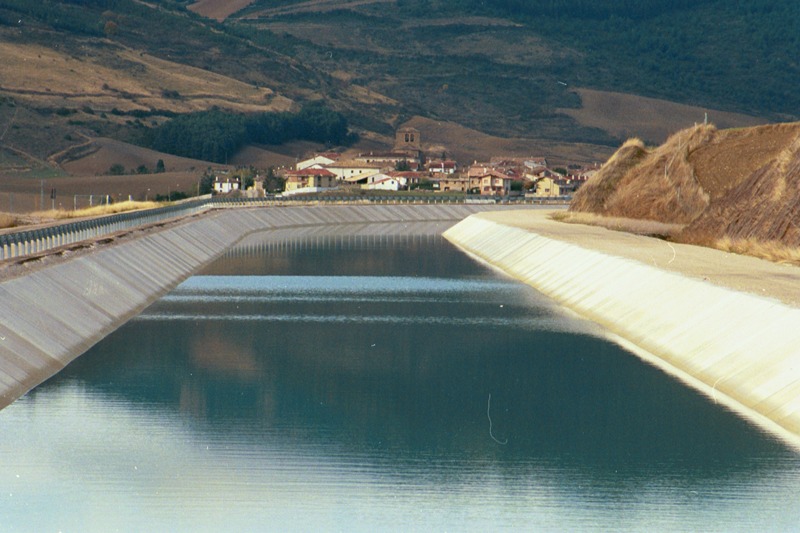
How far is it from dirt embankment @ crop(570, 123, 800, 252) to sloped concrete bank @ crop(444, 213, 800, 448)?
257 centimetres

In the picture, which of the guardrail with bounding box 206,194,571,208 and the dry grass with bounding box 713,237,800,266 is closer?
the dry grass with bounding box 713,237,800,266

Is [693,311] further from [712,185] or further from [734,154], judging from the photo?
[734,154]

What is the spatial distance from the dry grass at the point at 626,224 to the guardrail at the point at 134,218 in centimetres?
3147

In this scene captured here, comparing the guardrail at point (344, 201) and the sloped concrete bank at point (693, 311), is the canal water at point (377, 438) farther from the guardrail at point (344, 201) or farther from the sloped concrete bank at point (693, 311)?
the guardrail at point (344, 201)

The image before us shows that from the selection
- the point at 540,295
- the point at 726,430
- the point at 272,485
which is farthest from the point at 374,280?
the point at 272,485

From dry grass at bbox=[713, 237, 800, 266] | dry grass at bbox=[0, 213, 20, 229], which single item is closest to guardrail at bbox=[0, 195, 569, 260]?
dry grass at bbox=[0, 213, 20, 229]

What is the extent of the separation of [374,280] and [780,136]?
3236cm

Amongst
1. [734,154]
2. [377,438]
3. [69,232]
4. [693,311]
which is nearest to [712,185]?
[734,154]

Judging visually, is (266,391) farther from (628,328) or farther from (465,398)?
(628,328)

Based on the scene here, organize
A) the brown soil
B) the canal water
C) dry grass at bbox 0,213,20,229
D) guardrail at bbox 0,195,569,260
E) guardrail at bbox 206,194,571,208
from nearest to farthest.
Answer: the canal water → guardrail at bbox 0,195,569,260 → dry grass at bbox 0,213,20,229 → the brown soil → guardrail at bbox 206,194,571,208

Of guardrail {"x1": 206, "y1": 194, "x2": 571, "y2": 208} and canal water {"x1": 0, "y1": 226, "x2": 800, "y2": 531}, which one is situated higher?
canal water {"x1": 0, "y1": 226, "x2": 800, "y2": 531}

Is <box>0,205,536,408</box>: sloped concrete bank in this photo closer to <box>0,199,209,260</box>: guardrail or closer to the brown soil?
<box>0,199,209,260</box>: guardrail

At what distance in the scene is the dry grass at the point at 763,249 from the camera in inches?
2313

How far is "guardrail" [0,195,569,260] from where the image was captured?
5600 cm
